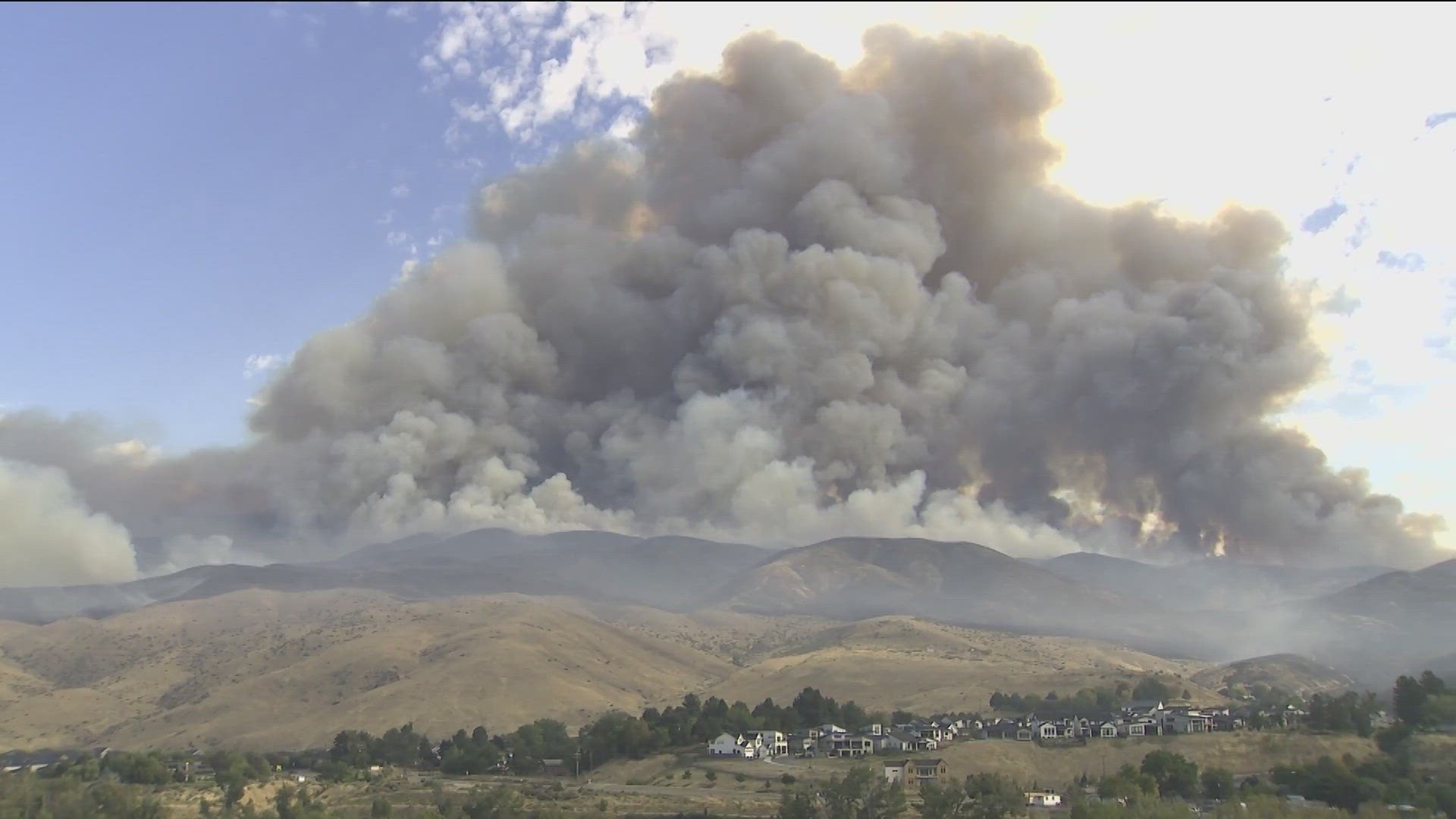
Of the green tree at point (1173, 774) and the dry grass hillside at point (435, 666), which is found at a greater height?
the dry grass hillside at point (435, 666)

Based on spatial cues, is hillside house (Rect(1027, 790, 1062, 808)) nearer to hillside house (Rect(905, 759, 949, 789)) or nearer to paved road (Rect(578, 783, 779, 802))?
hillside house (Rect(905, 759, 949, 789))

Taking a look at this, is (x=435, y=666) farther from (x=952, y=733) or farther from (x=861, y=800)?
(x=861, y=800)

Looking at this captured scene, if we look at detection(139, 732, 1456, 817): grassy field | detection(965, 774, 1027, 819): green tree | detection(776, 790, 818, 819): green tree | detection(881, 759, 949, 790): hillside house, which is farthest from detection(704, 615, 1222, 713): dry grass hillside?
detection(776, 790, 818, 819): green tree

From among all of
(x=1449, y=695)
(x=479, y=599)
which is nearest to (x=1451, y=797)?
(x=1449, y=695)

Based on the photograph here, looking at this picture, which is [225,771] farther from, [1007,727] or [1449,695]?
[1449,695]

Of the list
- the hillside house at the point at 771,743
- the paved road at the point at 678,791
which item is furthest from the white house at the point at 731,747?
the paved road at the point at 678,791

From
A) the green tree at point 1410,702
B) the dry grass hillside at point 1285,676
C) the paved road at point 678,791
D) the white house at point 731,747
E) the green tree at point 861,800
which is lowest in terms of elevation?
the paved road at point 678,791

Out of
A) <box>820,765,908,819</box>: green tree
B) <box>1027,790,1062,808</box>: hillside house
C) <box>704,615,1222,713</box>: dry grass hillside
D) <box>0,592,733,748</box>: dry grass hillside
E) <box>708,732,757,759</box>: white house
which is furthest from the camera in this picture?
<box>704,615,1222,713</box>: dry grass hillside

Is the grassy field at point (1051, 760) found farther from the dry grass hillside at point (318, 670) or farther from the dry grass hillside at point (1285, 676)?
the dry grass hillside at point (1285, 676)
